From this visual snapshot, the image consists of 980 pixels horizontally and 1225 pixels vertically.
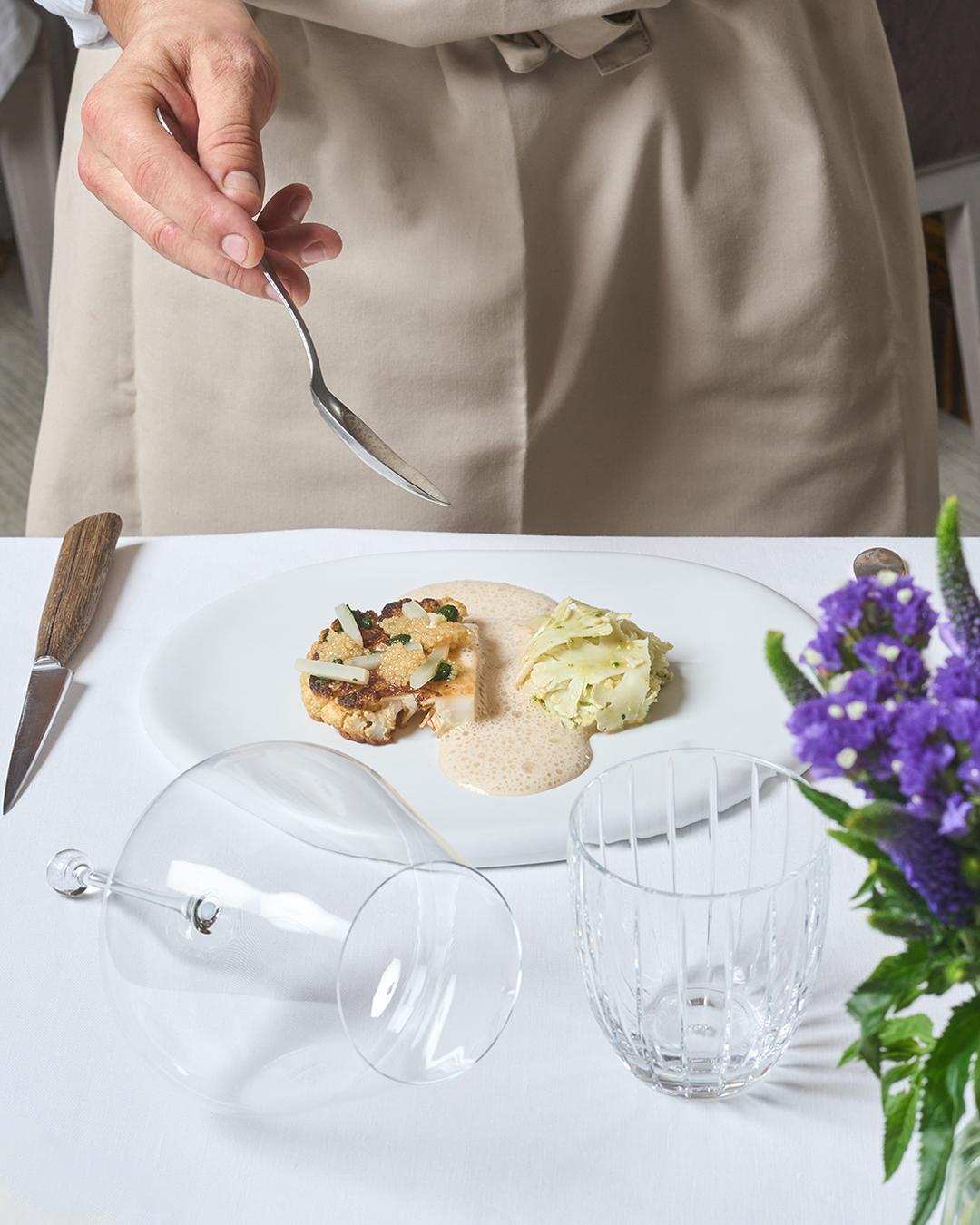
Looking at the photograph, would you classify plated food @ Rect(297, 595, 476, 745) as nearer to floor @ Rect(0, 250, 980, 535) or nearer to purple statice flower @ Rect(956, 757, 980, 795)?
purple statice flower @ Rect(956, 757, 980, 795)

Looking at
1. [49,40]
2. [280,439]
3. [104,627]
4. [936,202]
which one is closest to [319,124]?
[280,439]

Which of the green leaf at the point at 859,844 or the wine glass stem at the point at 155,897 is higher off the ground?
the green leaf at the point at 859,844

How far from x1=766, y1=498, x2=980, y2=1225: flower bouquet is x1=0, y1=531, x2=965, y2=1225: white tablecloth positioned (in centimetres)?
12

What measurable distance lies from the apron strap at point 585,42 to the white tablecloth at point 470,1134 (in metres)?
0.67

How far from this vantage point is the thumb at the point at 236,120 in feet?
2.62

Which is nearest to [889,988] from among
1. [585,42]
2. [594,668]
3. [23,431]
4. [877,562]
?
[594,668]

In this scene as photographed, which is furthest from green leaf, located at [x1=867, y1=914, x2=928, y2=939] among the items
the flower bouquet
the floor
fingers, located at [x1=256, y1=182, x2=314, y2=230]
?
the floor

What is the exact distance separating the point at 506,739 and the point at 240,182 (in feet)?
1.19

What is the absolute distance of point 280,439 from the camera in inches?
44.3

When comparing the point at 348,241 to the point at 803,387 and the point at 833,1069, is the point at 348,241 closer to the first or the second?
the point at 803,387

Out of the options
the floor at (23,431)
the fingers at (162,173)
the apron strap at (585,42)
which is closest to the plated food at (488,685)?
the fingers at (162,173)

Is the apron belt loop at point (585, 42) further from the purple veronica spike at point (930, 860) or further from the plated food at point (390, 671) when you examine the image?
the purple veronica spike at point (930, 860)

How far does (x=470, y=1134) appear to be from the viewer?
0.50m

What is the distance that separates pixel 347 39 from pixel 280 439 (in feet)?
1.04
